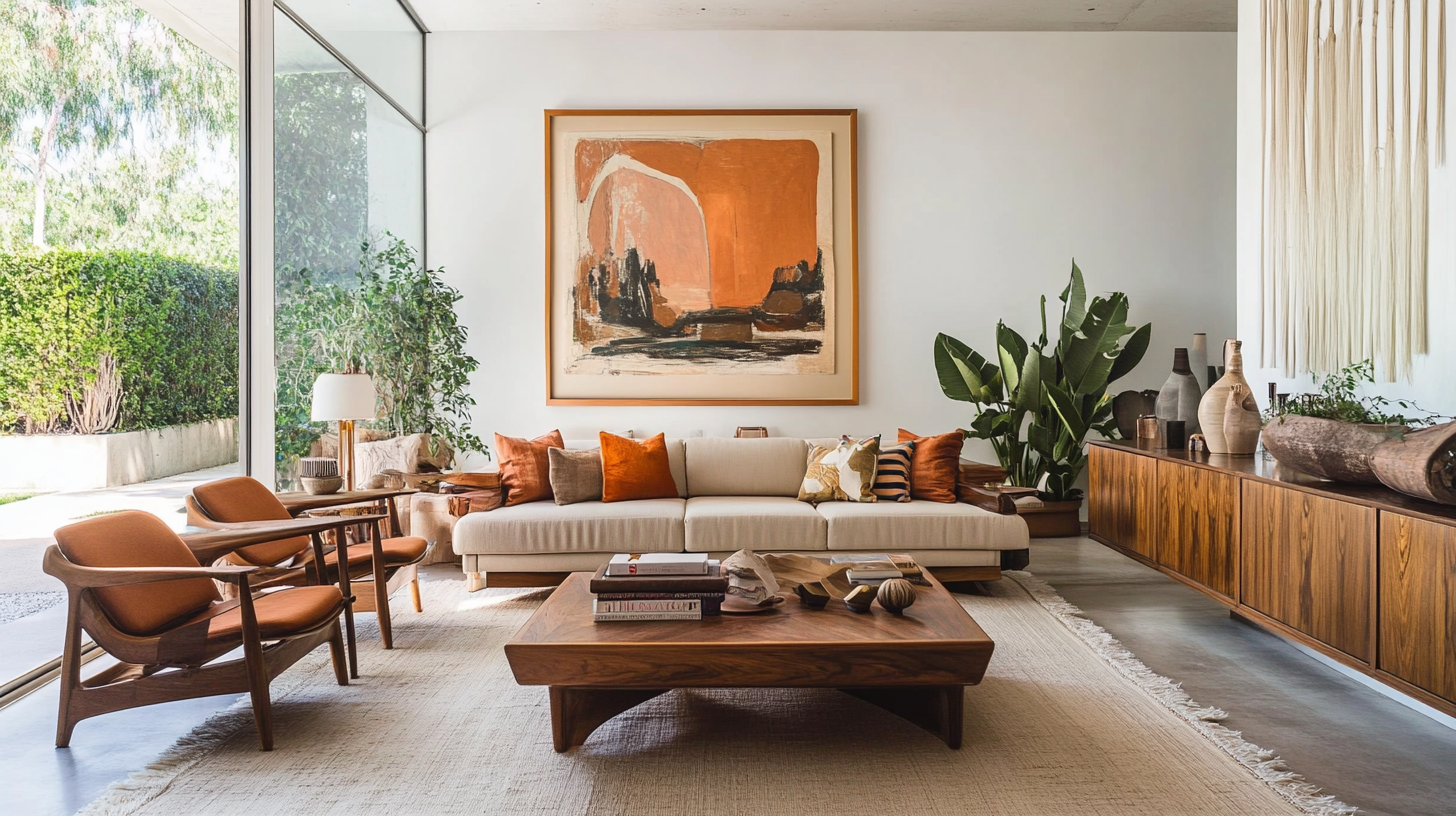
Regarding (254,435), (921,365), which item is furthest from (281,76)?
(921,365)

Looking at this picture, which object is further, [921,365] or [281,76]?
[921,365]

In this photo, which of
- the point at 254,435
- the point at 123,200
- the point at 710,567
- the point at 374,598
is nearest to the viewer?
the point at 710,567

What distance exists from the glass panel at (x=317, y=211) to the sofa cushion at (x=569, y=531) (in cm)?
104

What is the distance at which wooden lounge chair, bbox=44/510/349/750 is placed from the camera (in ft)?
7.47

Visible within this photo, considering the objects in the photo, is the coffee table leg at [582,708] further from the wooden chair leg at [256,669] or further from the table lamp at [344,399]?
the table lamp at [344,399]

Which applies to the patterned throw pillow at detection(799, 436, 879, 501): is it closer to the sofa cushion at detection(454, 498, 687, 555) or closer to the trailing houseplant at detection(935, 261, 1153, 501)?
the sofa cushion at detection(454, 498, 687, 555)

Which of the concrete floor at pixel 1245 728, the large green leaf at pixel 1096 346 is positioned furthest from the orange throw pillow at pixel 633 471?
the large green leaf at pixel 1096 346

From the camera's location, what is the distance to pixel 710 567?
8.87 ft

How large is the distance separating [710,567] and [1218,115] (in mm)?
5461

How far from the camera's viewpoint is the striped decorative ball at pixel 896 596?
102 inches

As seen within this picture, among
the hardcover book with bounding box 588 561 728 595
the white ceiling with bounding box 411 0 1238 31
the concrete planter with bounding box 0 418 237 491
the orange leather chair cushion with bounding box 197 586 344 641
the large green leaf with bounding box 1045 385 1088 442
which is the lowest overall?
the orange leather chair cushion with bounding box 197 586 344 641

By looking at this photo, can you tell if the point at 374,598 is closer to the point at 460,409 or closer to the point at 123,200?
the point at 123,200

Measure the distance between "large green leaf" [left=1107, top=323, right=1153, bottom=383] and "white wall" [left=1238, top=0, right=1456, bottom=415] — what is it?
176 centimetres

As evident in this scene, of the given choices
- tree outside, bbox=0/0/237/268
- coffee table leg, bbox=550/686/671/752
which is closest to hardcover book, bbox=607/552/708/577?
coffee table leg, bbox=550/686/671/752
